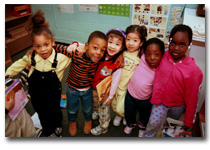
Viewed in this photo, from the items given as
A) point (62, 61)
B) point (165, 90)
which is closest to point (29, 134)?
point (62, 61)

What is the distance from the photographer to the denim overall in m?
1.13

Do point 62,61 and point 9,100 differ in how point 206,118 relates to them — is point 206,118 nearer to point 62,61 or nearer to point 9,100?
point 62,61

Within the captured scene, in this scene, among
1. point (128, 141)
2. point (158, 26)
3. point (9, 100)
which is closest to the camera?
point (9, 100)

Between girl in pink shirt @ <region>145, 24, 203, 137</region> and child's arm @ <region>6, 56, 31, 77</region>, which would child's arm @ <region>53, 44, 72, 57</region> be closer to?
child's arm @ <region>6, 56, 31, 77</region>

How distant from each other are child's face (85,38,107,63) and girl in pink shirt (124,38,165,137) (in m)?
0.29

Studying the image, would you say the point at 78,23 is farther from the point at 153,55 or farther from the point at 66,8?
the point at 153,55

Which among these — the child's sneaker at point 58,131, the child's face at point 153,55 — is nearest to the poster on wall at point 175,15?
the child's face at point 153,55

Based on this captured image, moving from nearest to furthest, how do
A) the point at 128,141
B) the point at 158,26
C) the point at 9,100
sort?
1. the point at 9,100
2. the point at 128,141
3. the point at 158,26

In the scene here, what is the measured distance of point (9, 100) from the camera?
1.00m

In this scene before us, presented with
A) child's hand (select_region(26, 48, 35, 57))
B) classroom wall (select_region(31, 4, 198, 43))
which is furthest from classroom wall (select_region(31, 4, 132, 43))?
child's hand (select_region(26, 48, 35, 57))

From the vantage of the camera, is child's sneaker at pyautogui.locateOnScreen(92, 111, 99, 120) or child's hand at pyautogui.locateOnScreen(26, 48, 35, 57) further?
child's sneaker at pyautogui.locateOnScreen(92, 111, 99, 120)

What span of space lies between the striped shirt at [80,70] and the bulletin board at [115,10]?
1.16m
